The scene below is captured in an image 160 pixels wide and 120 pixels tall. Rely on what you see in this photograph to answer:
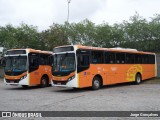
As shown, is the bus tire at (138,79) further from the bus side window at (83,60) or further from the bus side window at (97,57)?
the bus side window at (83,60)

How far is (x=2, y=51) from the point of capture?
43938 mm

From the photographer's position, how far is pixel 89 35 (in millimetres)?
39531

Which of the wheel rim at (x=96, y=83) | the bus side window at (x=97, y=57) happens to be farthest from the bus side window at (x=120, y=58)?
the wheel rim at (x=96, y=83)

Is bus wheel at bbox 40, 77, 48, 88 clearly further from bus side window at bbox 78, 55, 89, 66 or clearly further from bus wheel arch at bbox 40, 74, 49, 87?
bus side window at bbox 78, 55, 89, 66

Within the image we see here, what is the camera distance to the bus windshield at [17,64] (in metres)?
22.2

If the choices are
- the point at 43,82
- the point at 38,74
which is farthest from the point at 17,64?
the point at 43,82

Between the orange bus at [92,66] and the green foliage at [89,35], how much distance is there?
345 inches

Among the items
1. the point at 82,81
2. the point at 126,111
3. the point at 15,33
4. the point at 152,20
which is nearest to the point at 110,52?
the point at 82,81

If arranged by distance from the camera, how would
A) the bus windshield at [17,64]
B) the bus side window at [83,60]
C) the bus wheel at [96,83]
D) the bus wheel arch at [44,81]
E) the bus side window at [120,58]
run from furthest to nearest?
1. the bus wheel arch at [44,81]
2. the bus side window at [120,58]
3. the bus windshield at [17,64]
4. the bus wheel at [96,83]
5. the bus side window at [83,60]

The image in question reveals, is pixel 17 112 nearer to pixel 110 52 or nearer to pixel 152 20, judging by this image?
pixel 110 52

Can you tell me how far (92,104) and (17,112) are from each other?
3.66 m

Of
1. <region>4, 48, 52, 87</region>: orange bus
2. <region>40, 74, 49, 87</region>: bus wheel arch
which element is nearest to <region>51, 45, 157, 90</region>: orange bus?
<region>4, 48, 52, 87</region>: orange bus

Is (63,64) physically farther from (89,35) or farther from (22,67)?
(89,35)

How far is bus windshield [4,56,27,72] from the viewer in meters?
22.2
